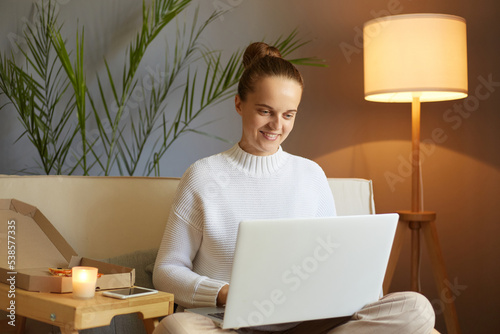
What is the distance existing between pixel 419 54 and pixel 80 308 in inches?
65.4

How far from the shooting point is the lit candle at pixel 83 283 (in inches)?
50.3

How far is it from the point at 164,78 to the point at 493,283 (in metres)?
1.72

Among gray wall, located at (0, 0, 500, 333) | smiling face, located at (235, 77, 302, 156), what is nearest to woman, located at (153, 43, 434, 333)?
smiling face, located at (235, 77, 302, 156)

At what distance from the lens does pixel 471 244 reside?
281cm

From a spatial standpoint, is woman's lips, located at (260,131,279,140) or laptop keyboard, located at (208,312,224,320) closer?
laptop keyboard, located at (208,312,224,320)

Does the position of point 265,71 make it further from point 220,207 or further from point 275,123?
point 220,207

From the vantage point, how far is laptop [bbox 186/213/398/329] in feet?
3.95

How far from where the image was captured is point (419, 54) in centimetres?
235

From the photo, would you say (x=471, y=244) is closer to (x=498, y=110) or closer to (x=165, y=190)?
(x=498, y=110)

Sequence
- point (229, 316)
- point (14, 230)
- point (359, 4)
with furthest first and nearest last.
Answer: point (359, 4), point (14, 230), point (229, 316)

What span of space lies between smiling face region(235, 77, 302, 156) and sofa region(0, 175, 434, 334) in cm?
43

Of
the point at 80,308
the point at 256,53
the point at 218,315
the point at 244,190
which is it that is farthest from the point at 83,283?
the point at 256,53

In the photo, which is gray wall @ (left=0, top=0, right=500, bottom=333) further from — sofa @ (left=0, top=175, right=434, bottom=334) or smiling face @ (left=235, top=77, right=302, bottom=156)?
smiling face @ (left=235, top=77, right=302, bottom=156)

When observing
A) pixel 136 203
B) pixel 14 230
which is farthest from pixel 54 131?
pixel 14 230
